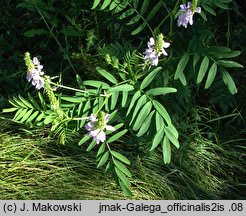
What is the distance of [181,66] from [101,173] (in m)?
0.73

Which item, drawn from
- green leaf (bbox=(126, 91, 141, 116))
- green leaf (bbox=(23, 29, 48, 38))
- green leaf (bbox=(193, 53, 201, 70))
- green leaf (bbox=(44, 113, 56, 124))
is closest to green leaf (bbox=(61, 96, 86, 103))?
Answer: green leaf (bbox=(44, 113, 56, 124))

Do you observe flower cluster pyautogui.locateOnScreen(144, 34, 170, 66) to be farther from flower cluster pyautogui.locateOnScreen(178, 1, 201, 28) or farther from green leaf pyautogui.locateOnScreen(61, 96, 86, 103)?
green leaf pyautogui.locateOnScreen(61, 96, 86, 103)

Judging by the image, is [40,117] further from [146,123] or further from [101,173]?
[101,173]

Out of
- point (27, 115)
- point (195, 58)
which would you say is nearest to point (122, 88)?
point (195, 58)

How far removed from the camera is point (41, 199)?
7.12ft

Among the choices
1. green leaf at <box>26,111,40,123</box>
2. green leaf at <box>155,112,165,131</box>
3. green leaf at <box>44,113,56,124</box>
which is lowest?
green leaf at <box>155,112,165,131</box>

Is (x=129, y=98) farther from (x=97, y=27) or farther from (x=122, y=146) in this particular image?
(x=97, y=27)

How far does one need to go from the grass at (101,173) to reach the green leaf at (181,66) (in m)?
0.62

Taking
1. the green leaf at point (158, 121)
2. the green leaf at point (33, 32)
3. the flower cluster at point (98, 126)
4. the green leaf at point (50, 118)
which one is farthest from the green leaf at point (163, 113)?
the green leaf at point (33, 32)

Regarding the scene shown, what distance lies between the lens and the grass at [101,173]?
2217 millimetres

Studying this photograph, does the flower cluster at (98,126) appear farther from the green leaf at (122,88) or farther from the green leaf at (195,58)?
the green leaf at (195,58)

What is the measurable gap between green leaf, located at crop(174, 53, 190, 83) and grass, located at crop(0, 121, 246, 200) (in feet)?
2.04

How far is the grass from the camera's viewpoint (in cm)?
222

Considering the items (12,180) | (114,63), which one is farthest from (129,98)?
(12,180)
